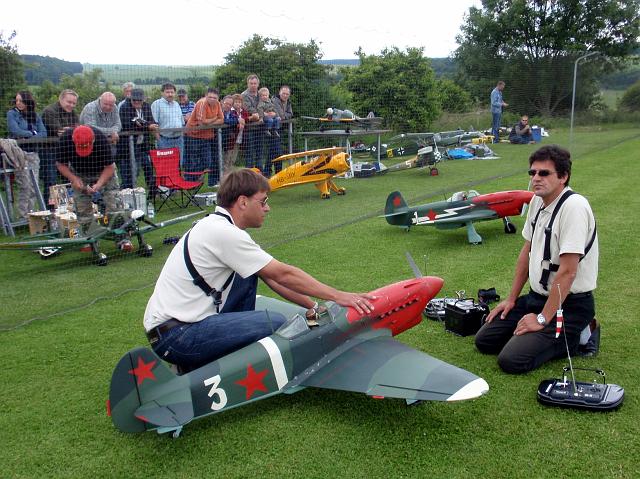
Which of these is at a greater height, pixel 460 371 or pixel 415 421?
pixel 460 371

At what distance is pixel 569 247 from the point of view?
13.2ft

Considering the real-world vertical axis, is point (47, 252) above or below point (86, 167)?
below

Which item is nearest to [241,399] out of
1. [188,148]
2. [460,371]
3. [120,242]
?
[460,371]

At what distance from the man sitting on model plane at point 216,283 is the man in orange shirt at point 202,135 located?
301 inches

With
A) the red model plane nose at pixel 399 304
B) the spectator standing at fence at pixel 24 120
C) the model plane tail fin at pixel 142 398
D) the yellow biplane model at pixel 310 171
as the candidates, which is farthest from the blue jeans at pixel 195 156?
the model plane tail fin at pixel 142 398

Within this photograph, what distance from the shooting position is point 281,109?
13273 millimetres

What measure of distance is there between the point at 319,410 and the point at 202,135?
8824 millimetres

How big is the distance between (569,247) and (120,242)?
19.6 feet

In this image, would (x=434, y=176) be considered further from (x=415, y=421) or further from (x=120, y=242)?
(x=415, y=421)

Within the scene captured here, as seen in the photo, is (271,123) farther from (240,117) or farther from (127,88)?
(127,88)

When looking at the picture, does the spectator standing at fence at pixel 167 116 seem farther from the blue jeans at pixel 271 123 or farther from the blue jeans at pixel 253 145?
the blue jeans at pixel 271 123

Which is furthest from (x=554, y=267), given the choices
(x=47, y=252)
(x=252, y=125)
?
(x=252, y=125)

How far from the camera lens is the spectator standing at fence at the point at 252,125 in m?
12.4

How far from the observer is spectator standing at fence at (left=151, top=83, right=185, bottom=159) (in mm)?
11312
